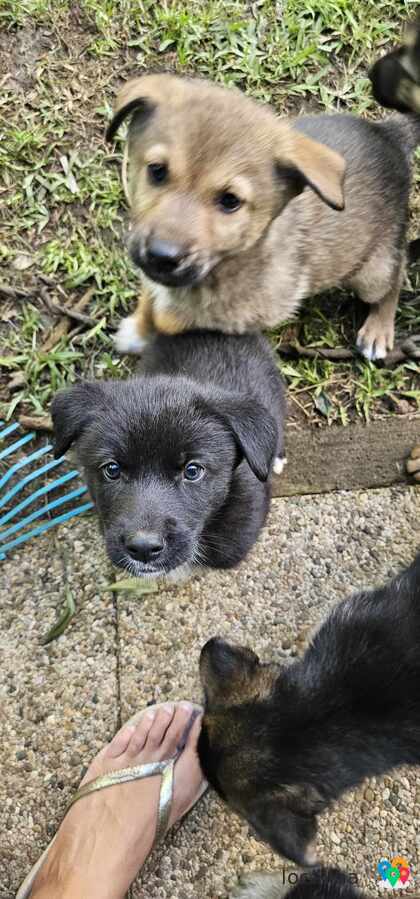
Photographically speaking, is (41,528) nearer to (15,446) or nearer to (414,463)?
(15,446)

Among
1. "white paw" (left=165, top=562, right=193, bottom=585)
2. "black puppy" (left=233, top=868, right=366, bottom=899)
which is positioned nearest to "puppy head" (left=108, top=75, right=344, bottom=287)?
"white paw" (left=165, top=562, right=193, bottom=585)

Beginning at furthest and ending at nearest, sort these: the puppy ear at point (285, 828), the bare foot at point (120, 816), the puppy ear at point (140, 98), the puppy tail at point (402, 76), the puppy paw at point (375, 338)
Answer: the puppy paw at point (375, 338), the bare foot at point (120, 816), the puppy ear at point (140, 98), the puppy tail at point (402, 76), the puppy ear at point (285, 828)

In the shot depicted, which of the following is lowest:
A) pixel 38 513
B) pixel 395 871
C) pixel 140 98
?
pixel 395 871

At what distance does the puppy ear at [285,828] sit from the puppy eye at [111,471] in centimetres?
117

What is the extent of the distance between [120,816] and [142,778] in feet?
0.62

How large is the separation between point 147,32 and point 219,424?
2679mm

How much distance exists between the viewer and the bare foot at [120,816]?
3.01 meters

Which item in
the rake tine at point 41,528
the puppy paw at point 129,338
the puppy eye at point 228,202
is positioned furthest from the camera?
the puppy paw at point 129,338

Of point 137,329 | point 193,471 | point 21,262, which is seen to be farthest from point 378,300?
point 21,262

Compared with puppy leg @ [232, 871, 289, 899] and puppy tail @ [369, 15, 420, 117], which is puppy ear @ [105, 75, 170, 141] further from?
puppy leg @ [232, 871, 289, 899]

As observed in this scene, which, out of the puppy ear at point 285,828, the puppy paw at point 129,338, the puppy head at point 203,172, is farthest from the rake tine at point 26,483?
the puppy ear at point 285,828

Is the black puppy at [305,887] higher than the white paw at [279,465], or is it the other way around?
the white paw at [279,465]

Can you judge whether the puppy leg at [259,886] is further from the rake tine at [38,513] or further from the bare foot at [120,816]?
the rake tine at [38,513]

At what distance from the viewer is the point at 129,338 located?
12.0 ft
